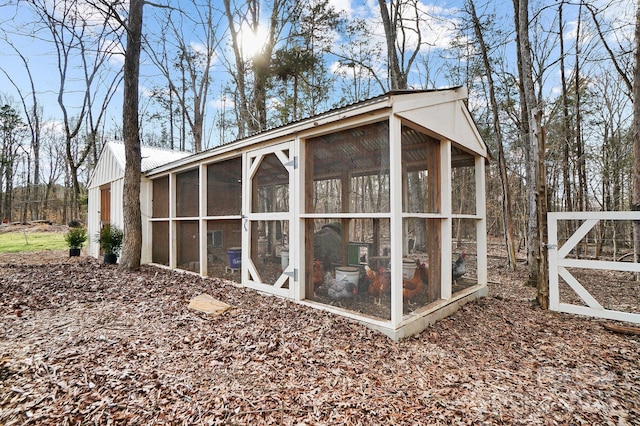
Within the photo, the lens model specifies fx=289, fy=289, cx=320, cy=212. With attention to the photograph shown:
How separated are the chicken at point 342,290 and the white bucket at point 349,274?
4 cm

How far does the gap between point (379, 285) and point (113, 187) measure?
8.08 metres

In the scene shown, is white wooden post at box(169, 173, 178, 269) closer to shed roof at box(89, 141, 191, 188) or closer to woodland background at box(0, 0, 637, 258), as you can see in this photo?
shed roof at box(89, 141, 191, 188)

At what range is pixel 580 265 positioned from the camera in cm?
366

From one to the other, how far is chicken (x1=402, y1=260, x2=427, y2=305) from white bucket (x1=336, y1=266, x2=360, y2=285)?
58 cm

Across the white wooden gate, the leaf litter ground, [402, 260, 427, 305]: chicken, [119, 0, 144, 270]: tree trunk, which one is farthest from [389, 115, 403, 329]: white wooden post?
[119, 0, 144, 270]: tree trunk

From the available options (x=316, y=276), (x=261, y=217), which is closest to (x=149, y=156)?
(x=261, y=217)

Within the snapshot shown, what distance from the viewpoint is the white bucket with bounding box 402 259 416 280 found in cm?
362

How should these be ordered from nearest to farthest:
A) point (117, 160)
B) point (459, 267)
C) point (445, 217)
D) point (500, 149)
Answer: point (445, 217) → point (459, 267) → point (500, 149) → point (117, 160)

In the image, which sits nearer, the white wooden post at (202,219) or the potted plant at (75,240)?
the white wooden post at (202,219)

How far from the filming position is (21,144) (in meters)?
19.2

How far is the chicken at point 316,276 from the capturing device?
3.90 metres

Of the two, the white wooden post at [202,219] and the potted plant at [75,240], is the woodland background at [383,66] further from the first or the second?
the potted plant at [75,240]

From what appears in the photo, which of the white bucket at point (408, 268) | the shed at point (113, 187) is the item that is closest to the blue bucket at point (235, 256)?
the shed at point (113, 187)

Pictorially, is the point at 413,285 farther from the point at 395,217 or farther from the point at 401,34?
the point at 401,34
